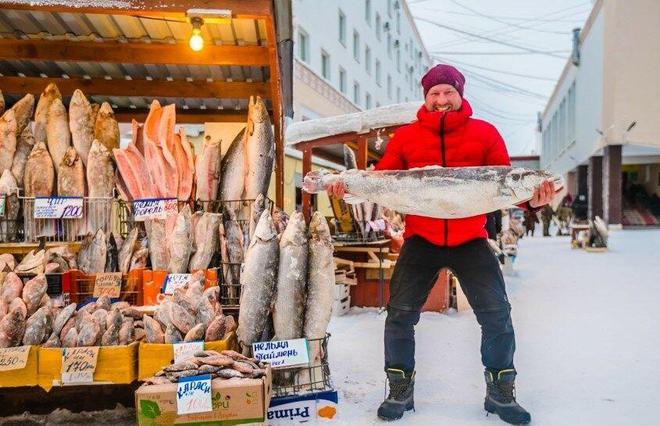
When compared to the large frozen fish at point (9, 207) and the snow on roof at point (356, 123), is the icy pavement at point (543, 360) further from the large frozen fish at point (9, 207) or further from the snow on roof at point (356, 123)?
the large frozen fish at point (9, 207)

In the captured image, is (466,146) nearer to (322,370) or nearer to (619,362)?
(322,370)

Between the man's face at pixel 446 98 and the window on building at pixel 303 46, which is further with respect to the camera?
the window on building at pixel 303 46

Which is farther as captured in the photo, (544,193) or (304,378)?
(304,378)

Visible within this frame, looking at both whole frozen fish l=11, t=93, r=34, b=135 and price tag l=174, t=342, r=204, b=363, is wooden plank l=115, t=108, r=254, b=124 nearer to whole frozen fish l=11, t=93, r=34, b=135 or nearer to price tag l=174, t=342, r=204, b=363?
whole frozen fish l=11, t=93, r=34, b=135

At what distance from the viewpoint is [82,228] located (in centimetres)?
342

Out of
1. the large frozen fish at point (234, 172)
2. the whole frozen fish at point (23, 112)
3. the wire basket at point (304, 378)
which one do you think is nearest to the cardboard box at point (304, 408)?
the wire basket at point (304, 378)

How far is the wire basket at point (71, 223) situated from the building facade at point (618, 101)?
19.7m

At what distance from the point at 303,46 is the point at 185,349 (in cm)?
1472

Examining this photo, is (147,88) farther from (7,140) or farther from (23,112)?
(7,140)

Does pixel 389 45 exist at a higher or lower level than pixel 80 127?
higher

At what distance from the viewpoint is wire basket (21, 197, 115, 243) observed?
3348mm

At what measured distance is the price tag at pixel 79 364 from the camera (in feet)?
8.15

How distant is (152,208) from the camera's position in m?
3.31

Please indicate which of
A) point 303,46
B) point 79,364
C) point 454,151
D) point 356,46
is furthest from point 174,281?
point 356,46
